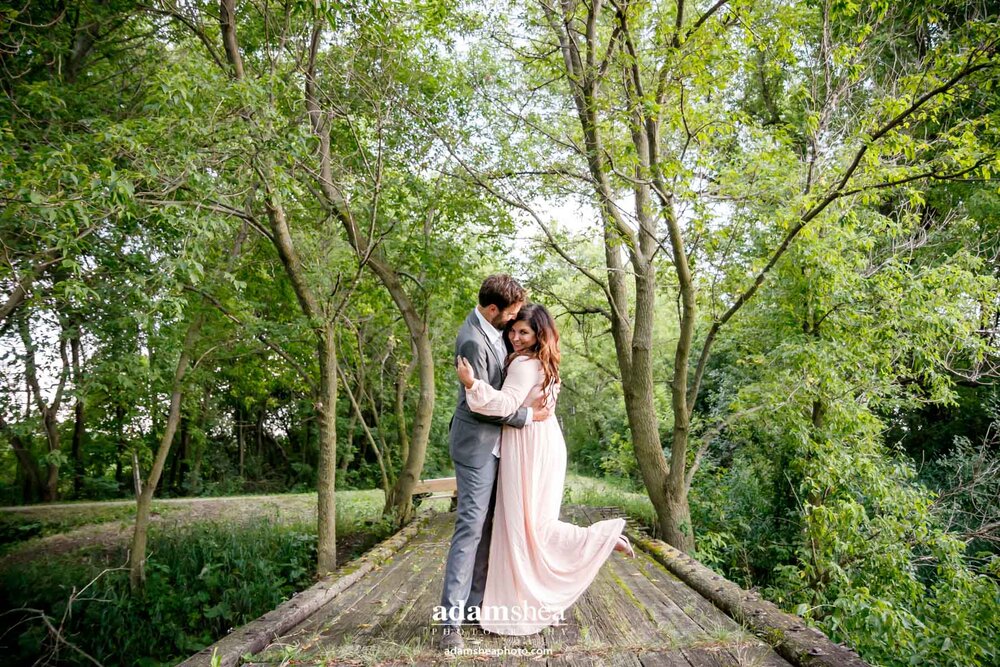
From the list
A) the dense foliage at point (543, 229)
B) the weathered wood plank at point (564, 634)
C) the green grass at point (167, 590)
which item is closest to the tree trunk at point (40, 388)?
the dense foliage at point (543, 229)

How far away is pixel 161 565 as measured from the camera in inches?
308

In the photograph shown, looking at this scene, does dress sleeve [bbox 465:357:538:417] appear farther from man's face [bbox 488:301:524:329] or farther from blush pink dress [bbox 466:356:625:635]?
man's face [bbox 488:301:524:329]

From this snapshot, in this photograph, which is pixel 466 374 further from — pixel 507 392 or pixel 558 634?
pixel 558 634

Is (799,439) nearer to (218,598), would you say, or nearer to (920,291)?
(920,291)

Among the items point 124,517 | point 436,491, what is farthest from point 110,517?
point 436,491

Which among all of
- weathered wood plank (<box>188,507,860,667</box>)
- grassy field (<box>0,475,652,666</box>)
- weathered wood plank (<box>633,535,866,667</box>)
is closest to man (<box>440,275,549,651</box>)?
weathered wood plank (<box>188,507,860,667</box>)

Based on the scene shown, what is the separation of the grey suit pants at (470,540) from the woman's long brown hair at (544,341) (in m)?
0.56

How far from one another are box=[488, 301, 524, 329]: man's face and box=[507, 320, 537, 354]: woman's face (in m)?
0.06

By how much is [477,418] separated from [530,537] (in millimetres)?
725

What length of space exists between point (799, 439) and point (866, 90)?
19.3 ft

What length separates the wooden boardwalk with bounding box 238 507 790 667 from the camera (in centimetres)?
316

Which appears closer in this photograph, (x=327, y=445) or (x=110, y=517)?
(x=327, y=445)

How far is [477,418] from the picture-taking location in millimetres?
3551

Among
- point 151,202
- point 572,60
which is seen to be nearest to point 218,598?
point 151,202
